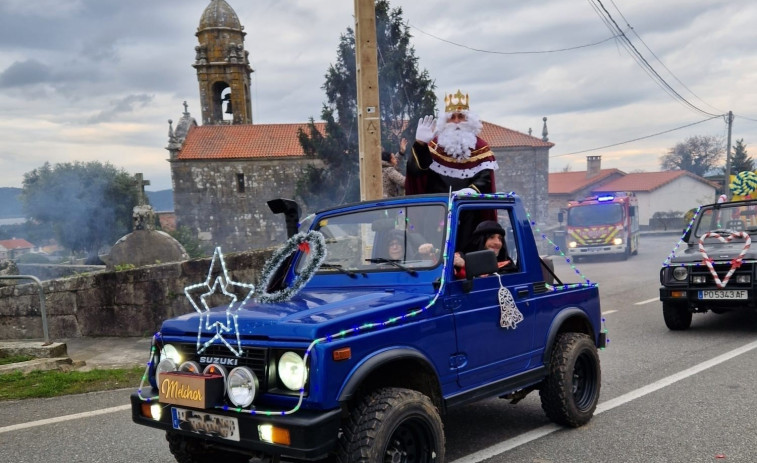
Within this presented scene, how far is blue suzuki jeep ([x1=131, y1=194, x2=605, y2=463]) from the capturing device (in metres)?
3.05

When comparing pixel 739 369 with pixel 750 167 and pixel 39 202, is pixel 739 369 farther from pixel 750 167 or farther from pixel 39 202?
pixel 750 167

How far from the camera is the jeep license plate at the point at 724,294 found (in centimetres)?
787

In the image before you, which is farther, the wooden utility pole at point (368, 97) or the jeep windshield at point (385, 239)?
the wooden utility pole at point (368, 97)

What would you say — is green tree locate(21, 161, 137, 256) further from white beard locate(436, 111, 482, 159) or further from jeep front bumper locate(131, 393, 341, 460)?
jeep front bumper locate(131, 393, 341, 460)

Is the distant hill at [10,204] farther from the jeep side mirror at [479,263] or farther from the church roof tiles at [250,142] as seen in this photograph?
the jeep side mirror at [479,263]

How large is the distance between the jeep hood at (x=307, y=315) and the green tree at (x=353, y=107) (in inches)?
688

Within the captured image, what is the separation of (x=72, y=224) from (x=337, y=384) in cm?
5039

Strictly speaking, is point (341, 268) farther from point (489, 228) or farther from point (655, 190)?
point (655, 190)

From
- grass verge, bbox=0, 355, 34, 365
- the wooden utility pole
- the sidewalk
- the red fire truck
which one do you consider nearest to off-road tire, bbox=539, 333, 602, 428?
the wooden utility pole

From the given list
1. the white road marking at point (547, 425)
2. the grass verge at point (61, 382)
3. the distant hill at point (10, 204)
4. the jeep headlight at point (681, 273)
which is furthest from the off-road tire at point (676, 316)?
the distant hill at point (10, 204)

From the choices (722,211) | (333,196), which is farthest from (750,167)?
(722,211)

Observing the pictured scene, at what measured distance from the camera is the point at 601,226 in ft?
76.2

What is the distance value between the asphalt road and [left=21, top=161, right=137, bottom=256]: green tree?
41772mm

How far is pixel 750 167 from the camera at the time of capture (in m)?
59.0
